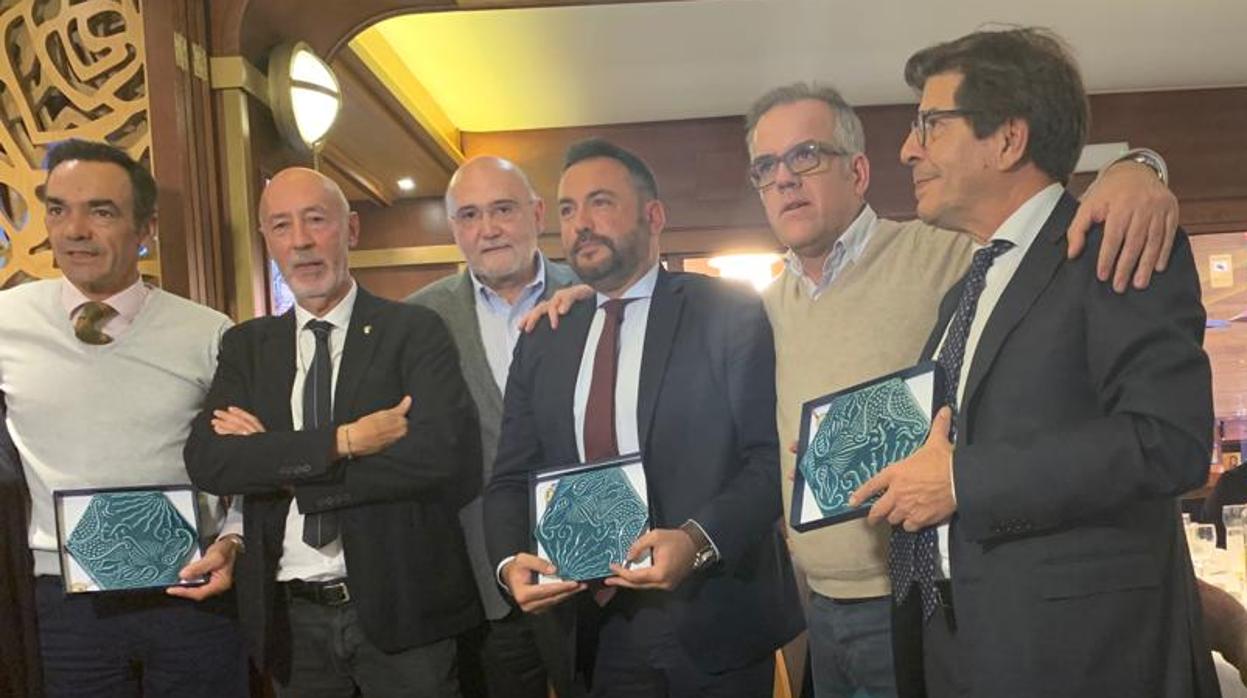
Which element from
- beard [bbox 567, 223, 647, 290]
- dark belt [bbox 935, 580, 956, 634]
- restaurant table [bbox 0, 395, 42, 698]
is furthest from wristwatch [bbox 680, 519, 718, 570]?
restaurant table [bbox 0, 395, 42, 698]

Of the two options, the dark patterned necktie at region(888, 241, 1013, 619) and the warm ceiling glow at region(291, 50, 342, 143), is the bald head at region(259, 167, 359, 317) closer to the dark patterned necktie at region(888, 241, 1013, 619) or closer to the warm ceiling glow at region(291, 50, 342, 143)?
the warm ceiling glow at region(291, 50, 342, 143)

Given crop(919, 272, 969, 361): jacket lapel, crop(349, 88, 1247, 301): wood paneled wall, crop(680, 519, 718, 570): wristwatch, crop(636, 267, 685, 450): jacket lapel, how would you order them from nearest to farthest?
crop(919, 272, 969, 361): jacket lapel → crop(680, 519, 718, 570): wristwatch → crop(636, 267, 685, 450): jacket lapel → crop(349, 88, 1247, 301): wood paneled wall

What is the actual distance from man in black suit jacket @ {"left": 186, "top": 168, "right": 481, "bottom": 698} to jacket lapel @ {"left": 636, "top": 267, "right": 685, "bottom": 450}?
373 mm

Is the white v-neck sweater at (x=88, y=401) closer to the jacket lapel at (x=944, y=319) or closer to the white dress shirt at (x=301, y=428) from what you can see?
the white dress shirt at (x=301, y=428)

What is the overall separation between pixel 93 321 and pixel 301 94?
3.37 ft

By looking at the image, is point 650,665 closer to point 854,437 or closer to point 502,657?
point 502,657

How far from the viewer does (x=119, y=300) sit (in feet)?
6.98

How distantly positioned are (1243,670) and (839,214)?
1.05m

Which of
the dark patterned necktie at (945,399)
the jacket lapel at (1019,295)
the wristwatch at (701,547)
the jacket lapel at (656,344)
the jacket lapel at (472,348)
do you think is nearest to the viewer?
the jacket lapel at (1019,295)

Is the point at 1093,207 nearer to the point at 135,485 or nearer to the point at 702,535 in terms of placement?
the point at 702,535

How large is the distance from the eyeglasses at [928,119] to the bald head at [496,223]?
39.8 inches

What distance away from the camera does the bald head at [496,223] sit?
2.31 meters

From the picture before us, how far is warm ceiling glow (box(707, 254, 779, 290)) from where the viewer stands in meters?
6.05

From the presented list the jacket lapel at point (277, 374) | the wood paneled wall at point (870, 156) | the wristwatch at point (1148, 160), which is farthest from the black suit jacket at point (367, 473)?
the wood paneled wall at point (870, 156)
